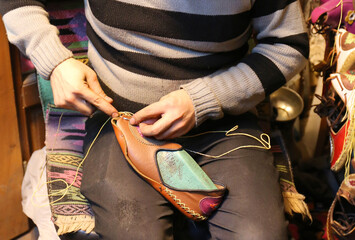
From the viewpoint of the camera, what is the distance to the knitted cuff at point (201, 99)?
90 cm

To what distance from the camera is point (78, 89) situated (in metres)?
0.91

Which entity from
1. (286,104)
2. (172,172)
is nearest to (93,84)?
(172,172)

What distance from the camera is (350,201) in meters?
0.91

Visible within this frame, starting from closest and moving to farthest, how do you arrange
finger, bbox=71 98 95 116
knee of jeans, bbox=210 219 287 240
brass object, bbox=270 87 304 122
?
knee of jeans, bbox=210 219 287 240 < finger, bbox=71 98 95 116 < brass object, bbox=270 87 304 122

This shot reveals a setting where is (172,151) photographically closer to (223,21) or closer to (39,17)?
(223,21)

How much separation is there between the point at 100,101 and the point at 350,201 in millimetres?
622

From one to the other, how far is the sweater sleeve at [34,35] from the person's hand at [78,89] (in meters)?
0.02

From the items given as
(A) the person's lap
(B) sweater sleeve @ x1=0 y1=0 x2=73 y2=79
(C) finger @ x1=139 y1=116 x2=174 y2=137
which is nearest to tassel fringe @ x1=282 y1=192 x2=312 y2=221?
(A) the person's lap

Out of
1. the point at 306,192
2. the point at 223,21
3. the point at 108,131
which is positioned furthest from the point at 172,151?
the point at 306,192

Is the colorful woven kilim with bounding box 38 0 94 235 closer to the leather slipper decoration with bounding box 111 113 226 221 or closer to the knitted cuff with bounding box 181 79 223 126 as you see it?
the leather slipper decoration with bounding box 111 113 226 221

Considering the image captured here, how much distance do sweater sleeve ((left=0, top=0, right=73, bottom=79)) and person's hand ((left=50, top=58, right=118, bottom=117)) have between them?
0.02 m

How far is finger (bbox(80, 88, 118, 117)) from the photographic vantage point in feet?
2.99

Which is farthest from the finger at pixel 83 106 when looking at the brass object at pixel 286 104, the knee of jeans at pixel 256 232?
the brass object at pixel 286 104

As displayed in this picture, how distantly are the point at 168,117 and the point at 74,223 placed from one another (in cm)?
37
